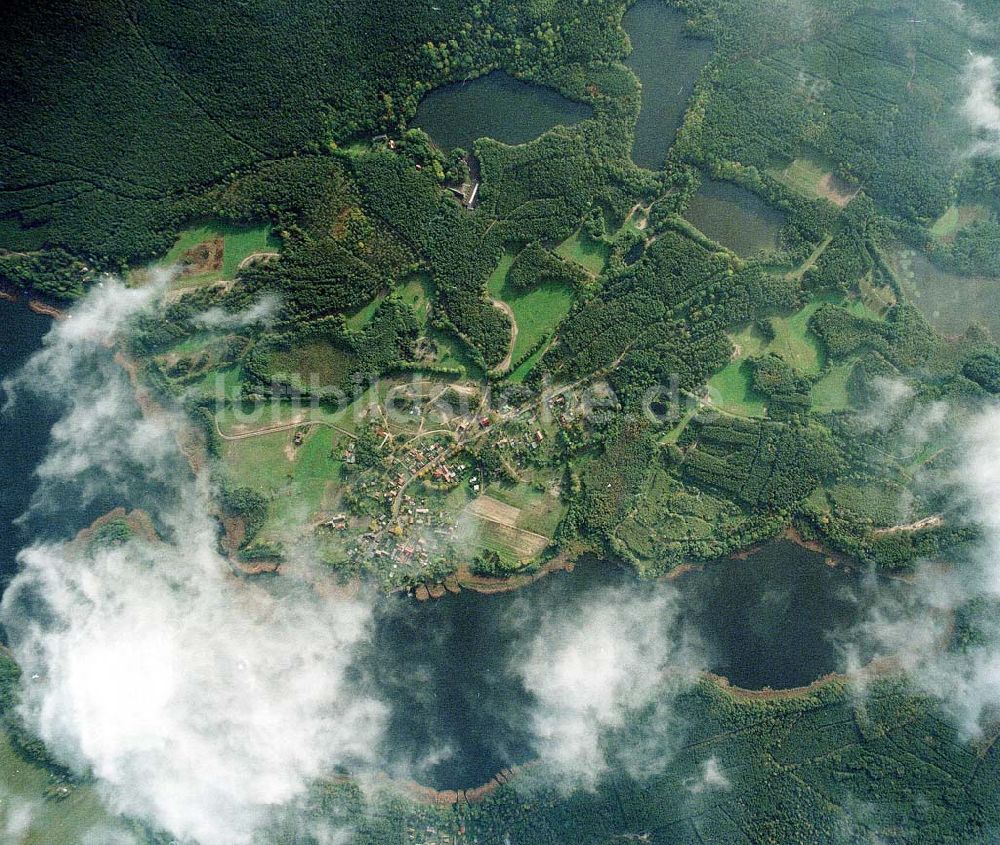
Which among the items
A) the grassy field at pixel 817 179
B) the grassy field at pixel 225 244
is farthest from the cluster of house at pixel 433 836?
the grassy field at pixel 817 179

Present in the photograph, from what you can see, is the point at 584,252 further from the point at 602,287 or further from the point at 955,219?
the point at 955,219

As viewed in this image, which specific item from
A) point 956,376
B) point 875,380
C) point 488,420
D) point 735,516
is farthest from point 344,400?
point 956,376

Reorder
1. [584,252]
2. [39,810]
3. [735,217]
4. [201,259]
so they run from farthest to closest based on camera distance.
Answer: [735,217]
[584,252]
[201,259]
[39,810]

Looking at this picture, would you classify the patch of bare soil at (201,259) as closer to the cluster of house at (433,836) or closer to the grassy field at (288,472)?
the grassy field at (288,472)

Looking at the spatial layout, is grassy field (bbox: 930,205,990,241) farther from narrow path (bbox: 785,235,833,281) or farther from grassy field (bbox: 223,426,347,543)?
grassy field (bbox: 223,426,347,543)

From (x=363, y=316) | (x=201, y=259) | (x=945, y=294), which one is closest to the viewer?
(x=201, y=259)

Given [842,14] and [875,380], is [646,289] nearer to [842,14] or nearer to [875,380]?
[875,380]

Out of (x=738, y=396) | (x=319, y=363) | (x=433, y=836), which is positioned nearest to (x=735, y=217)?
(x=738, y=396)
